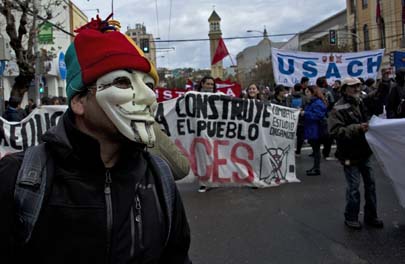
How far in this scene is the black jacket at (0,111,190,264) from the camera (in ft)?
4.94

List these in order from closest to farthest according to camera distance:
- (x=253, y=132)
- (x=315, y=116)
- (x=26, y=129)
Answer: (x=253, y=132) → (x=26, y=129) → (x=315, y=116)

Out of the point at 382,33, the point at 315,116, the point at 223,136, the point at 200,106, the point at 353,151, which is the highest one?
the point at 382,33

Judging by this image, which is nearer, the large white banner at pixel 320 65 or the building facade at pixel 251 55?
the large white banner at pixel 320 65

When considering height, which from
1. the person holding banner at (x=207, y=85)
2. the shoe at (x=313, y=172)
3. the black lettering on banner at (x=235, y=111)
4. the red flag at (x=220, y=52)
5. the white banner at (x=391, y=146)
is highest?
the red flag at (x=220, y=52)

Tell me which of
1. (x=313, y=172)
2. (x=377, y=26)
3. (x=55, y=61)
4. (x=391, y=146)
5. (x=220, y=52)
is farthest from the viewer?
(x=377, y=26)

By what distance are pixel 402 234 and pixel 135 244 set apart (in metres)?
4.58

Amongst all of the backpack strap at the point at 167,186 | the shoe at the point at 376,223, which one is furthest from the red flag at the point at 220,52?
the backpack strap at the point at 167,186

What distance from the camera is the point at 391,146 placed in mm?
5480

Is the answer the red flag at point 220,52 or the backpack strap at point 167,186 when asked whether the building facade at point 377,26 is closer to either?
the red flag at point 220,52

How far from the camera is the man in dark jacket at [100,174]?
151 centimetres

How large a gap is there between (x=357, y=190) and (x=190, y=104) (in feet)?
11.2

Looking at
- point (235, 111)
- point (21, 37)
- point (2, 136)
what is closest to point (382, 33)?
point (21, 37)

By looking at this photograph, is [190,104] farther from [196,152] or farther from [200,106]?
[196,152]

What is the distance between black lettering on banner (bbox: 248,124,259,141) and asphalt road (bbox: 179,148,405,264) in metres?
0.91
